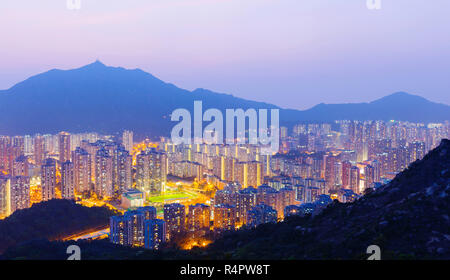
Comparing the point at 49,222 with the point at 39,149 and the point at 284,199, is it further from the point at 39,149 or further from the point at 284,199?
the point at 39,149

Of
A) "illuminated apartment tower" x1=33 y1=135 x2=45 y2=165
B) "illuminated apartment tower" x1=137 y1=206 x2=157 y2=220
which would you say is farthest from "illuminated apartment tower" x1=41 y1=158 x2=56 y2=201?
"illuminated apartment tower" x1=33 y1=135 x2=45 y2=165

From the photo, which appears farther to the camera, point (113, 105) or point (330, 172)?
point (113, 105)

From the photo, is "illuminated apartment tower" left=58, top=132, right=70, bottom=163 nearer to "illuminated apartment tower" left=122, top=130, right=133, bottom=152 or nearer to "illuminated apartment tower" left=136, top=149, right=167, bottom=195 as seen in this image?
"illuminated apartment tower" left=122, top=130, right=133, bottom=152

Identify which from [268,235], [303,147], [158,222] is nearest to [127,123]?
[303,147]

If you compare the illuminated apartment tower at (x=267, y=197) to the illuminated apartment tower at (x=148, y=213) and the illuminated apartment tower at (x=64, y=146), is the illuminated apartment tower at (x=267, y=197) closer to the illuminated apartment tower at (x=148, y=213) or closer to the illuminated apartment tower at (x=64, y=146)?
the illuminated apartment tower at (x=148, y=213)

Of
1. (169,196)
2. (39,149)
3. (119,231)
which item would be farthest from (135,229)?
(39,149)

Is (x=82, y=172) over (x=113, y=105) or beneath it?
beneath
